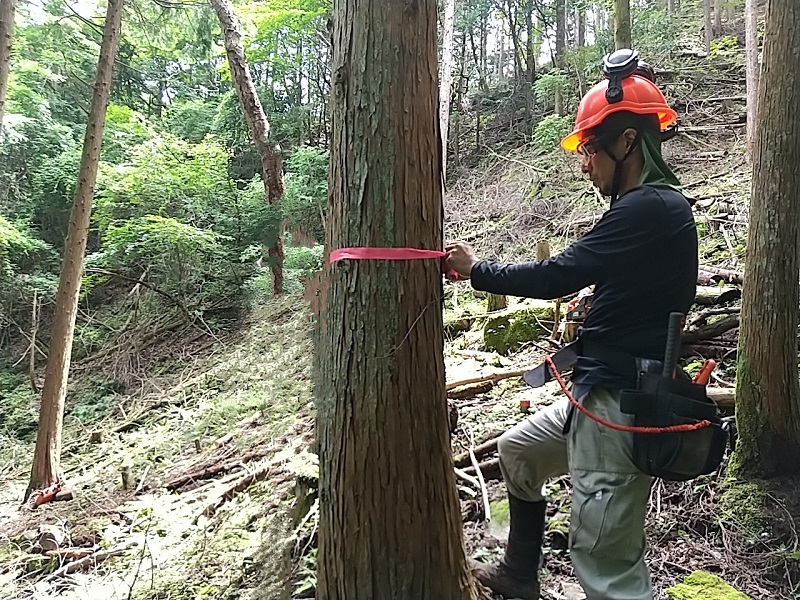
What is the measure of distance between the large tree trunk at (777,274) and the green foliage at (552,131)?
9556 mm

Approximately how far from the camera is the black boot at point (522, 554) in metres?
2.59

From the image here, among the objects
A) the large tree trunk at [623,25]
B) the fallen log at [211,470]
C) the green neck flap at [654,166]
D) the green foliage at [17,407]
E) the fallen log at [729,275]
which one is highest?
the large tree trunk at [623,25]

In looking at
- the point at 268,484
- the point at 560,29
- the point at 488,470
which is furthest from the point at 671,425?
the point at 560,29

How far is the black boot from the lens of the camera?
8.49ft

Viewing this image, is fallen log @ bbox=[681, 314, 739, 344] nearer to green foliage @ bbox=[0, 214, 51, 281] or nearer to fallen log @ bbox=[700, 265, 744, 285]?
fallen log @ bbox=[700, 265, 744, 285]

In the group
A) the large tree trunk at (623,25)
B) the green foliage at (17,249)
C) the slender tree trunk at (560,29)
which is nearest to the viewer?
the large tree trunk at (623,25)

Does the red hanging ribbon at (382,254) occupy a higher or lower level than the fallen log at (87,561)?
higher

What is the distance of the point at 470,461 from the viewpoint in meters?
4.17

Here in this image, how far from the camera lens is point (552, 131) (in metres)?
13.6

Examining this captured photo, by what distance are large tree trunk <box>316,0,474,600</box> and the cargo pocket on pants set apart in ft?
1.89

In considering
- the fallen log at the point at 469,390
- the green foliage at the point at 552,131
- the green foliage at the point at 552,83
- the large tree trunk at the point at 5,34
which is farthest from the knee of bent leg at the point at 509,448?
the green foliage at the point at 552,83

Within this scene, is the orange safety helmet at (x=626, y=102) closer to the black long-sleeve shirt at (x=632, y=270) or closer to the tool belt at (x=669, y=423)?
the black long-sleeve shirt at (x=632, y=270)

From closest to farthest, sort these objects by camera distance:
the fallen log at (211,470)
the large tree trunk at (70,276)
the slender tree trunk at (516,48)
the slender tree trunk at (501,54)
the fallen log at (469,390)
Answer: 1. the fallen log at (211,470)
2. the fallen log at (469,390)
3. the large tree trunk at (70,276)
4. the slender tree trunk at (516,48)
5. the slender tree trunk at (501,54)

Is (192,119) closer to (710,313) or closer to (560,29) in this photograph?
(560,29)
